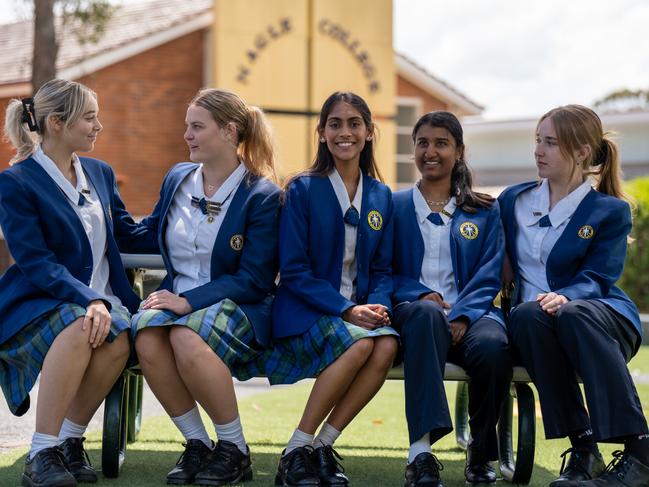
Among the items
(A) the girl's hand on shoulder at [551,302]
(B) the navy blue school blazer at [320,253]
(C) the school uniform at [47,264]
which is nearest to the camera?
(C) the school uniform at [47,264]

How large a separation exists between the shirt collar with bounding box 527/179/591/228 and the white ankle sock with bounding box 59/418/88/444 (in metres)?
2.14

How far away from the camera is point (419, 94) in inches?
837

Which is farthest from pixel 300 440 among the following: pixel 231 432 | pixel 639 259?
pixel 639 259

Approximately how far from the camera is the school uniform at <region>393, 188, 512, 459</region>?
4.53m

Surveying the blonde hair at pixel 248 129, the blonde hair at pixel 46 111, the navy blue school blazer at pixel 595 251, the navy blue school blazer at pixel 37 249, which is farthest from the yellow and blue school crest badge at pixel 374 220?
the blonde hair at pixel 46 111

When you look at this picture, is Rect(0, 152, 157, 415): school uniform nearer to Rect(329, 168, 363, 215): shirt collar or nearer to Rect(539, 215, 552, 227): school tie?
Rect(329, 168, 363, 215): shirt collar

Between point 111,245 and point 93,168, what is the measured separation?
1.20ft

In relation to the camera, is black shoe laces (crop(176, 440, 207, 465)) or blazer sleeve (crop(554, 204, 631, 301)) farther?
blazer sleeve (crop(554, 204, 631, 301))

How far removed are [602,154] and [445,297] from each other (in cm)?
98

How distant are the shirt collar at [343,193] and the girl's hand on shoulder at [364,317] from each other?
0.49m

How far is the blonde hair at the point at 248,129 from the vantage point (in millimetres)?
5074

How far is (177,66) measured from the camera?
18.1m

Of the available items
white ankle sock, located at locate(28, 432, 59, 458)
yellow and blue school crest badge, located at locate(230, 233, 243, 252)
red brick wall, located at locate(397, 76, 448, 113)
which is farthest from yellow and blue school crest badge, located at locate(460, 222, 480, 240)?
red brick wall, located at locate(397, 76, 448, 113)

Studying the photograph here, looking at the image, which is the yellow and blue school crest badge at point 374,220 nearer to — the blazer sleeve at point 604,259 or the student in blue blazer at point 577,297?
the student in blue blazer at point 577,297
